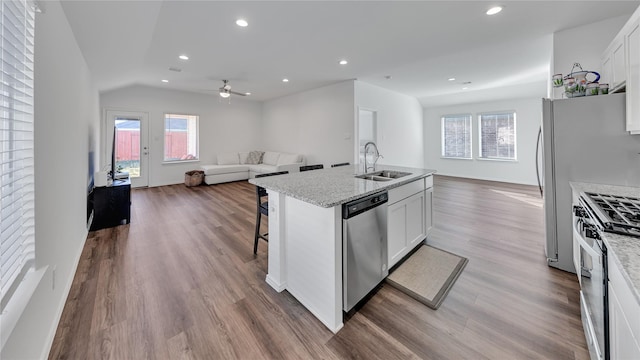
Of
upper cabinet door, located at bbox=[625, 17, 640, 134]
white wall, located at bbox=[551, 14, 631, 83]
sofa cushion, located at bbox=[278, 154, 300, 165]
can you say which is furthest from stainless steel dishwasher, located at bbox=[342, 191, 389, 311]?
sofa cushion, located at bbox=[278, 154, 300, 165]

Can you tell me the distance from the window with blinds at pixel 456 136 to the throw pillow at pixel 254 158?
6243 mm

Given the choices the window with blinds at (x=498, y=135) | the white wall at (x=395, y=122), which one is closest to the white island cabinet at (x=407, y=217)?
the white wall at (x=395, y=122)

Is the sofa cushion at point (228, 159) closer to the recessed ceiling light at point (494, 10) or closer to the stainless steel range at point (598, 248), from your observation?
the recessed ceiling light at point (494, 10)

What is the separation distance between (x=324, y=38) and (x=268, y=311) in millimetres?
3272

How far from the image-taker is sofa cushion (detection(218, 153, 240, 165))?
24.8ft

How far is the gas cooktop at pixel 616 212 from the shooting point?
3.72 ft

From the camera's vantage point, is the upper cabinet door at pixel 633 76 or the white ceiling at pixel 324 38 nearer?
the upper cabinet door at pixel 633 76

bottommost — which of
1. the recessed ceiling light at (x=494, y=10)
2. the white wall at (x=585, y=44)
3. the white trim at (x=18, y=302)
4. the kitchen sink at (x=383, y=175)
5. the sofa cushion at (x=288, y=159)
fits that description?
the white trim at (x=18, y=302)

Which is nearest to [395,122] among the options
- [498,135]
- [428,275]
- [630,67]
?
[498,135]

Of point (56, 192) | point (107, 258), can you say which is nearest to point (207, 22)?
point (56, 192)

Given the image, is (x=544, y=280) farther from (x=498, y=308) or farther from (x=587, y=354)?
(x=587, y=354)

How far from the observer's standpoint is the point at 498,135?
714cm

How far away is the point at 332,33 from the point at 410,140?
5.32 meters

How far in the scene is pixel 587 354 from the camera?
4.59 feet
